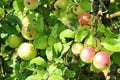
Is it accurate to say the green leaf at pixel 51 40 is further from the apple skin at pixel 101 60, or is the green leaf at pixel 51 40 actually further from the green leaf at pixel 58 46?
the apple skin at pixel 101 60

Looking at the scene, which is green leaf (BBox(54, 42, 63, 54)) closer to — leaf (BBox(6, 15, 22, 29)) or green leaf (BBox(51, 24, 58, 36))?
green leaf (BBox(51, 24, 58, 36))

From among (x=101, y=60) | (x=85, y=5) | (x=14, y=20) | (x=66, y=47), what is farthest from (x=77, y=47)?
(x=14, y=20)

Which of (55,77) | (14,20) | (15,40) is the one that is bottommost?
(55,77)

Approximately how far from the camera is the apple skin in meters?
1.55

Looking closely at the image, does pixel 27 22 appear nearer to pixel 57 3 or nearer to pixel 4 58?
pixel 57 3

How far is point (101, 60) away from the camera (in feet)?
5.10

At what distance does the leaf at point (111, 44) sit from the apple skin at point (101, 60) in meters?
0.04


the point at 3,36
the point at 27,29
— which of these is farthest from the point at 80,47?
the point at 3,36

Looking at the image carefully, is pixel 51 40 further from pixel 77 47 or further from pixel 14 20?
pixel 14 20

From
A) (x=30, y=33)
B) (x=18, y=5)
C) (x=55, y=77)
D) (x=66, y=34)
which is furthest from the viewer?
(x=18, y=5)

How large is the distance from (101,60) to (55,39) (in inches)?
10.4

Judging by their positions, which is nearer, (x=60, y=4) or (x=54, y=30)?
(x=54, y=30)

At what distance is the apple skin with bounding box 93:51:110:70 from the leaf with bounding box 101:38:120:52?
0.04 metres

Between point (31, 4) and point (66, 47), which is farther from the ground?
point (31, 4)
